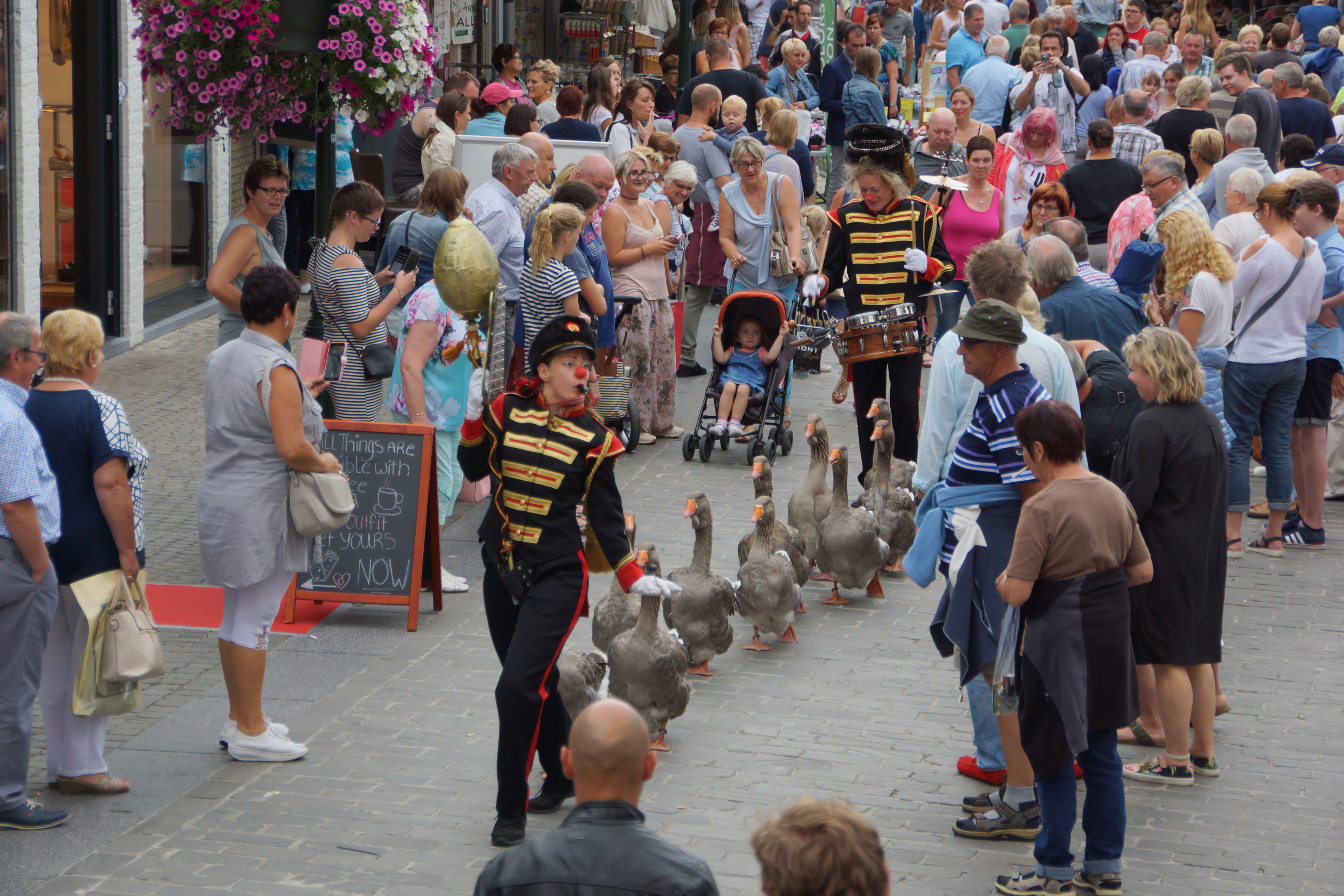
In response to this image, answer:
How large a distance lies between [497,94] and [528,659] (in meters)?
9.37

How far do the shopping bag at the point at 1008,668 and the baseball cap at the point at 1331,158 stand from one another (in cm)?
813

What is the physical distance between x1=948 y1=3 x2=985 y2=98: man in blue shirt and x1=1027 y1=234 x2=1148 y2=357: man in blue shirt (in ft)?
39.8

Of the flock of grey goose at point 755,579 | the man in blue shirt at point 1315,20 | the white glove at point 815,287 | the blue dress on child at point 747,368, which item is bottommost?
the flock of grey goose at point 755,579

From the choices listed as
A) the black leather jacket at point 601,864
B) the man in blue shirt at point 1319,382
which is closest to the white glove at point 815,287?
the man in blue shirt at point 1319,382

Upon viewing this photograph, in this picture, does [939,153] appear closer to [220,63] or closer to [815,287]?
[815,287]

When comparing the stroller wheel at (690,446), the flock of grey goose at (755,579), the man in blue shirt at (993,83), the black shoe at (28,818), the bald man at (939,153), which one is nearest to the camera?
the black shoe at (28,818)

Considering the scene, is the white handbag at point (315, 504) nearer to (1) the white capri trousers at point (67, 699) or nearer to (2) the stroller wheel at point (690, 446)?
(1) the white capri trousers at point (67, 699)

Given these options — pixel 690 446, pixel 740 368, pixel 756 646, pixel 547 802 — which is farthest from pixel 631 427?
pixel 547 802

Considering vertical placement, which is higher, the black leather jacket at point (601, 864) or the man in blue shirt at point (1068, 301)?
the man in blue shirt at point (1068, 301)

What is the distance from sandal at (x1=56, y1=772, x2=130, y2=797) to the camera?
19.5 feet

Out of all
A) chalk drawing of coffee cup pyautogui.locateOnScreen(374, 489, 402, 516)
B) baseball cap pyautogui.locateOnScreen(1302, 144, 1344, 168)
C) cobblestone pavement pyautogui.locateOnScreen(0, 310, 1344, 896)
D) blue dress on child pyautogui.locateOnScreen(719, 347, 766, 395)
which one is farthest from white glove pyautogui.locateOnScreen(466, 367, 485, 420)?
baseball cap pyautogui.locateOnScreen(1302, 144, 1344, 168)

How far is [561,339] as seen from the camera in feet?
18.3

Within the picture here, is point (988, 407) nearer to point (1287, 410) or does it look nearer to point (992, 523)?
point (992, 523)

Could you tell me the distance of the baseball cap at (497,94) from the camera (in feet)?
45.8
